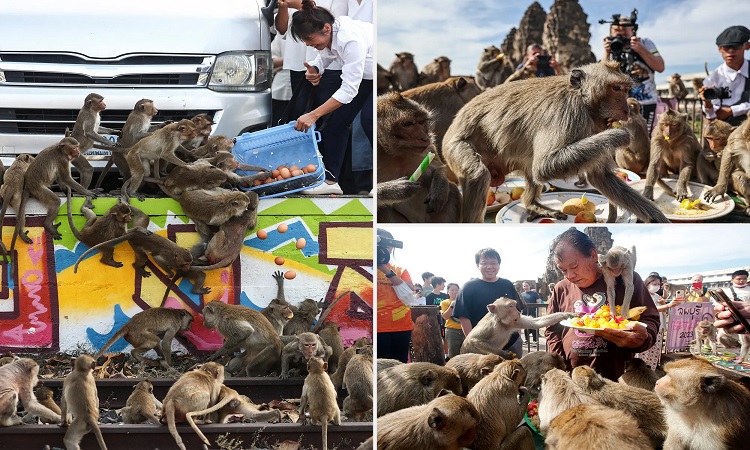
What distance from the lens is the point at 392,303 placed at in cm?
509

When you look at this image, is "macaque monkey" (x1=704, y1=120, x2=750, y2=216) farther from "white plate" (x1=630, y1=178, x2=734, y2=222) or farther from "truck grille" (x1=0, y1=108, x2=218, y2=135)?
"truck grille" (x1=0, y1=108, x2=218, y2=135)

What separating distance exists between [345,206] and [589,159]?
3189 millimetres

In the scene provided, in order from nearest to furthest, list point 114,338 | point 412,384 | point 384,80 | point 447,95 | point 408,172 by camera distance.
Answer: point 408,172 → point 412,384 → point 114,338 → point 447,95 → point 384,80

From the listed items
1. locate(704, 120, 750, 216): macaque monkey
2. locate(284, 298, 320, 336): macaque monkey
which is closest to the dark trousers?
locate(284, 298, 320, 336): macaque monkey

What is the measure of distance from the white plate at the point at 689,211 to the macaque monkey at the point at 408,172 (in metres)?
1.06

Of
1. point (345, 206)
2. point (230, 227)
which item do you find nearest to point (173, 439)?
point (230, 227)

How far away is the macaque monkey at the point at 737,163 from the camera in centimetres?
549

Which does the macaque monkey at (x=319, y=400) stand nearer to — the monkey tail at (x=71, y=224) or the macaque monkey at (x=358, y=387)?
the macaque monkey at (x=358, y=387)

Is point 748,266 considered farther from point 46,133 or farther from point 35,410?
point 46,133

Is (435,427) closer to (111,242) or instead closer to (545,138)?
(545,138)

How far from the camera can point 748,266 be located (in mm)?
5055

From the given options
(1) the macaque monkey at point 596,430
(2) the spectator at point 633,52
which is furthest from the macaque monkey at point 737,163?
(1) the macaque monkey at point 596,430

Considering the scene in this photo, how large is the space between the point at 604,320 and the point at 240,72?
3.98 m

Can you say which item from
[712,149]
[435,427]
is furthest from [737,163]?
[435,427]
